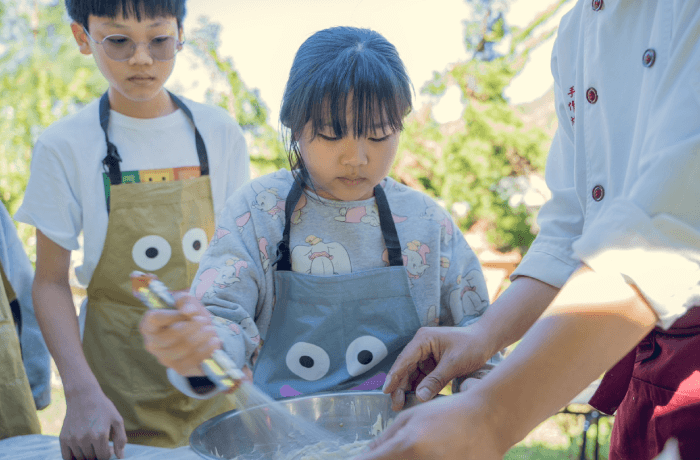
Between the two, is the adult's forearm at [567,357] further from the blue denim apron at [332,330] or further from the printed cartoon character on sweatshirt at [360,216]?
the printed cartoon character on sweatshirt at [360,216]

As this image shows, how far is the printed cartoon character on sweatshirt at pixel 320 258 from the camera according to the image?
1414 millimetres

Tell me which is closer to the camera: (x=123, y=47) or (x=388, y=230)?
(x=388, y=230)

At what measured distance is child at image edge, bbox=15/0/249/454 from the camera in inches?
70.0

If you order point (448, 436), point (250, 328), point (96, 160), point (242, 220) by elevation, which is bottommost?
point (250, 328)

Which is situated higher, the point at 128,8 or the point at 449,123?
the point at 128,8

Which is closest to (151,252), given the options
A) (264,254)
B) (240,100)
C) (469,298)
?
(264,254)

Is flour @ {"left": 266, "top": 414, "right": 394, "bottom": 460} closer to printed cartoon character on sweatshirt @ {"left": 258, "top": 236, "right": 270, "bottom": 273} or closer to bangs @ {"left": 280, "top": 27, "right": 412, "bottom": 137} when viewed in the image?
printed cartoon character on sweatshirt @ {"left": 258, "top": 236, "right": 270, "bottom": 273}

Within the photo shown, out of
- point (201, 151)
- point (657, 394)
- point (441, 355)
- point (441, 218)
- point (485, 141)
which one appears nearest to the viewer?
point (657, 394)

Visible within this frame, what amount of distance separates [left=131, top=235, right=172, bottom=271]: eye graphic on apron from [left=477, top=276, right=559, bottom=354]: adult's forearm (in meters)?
1.04

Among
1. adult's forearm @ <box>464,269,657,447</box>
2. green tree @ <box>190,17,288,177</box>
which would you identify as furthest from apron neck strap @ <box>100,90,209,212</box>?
green tree @ <box>190,17,288,177</box>

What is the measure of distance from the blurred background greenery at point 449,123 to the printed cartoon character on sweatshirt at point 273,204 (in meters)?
3.03

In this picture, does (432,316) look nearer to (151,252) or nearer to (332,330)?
(332,330)

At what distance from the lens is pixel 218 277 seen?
133cm

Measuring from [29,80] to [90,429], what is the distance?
13.0 feet
